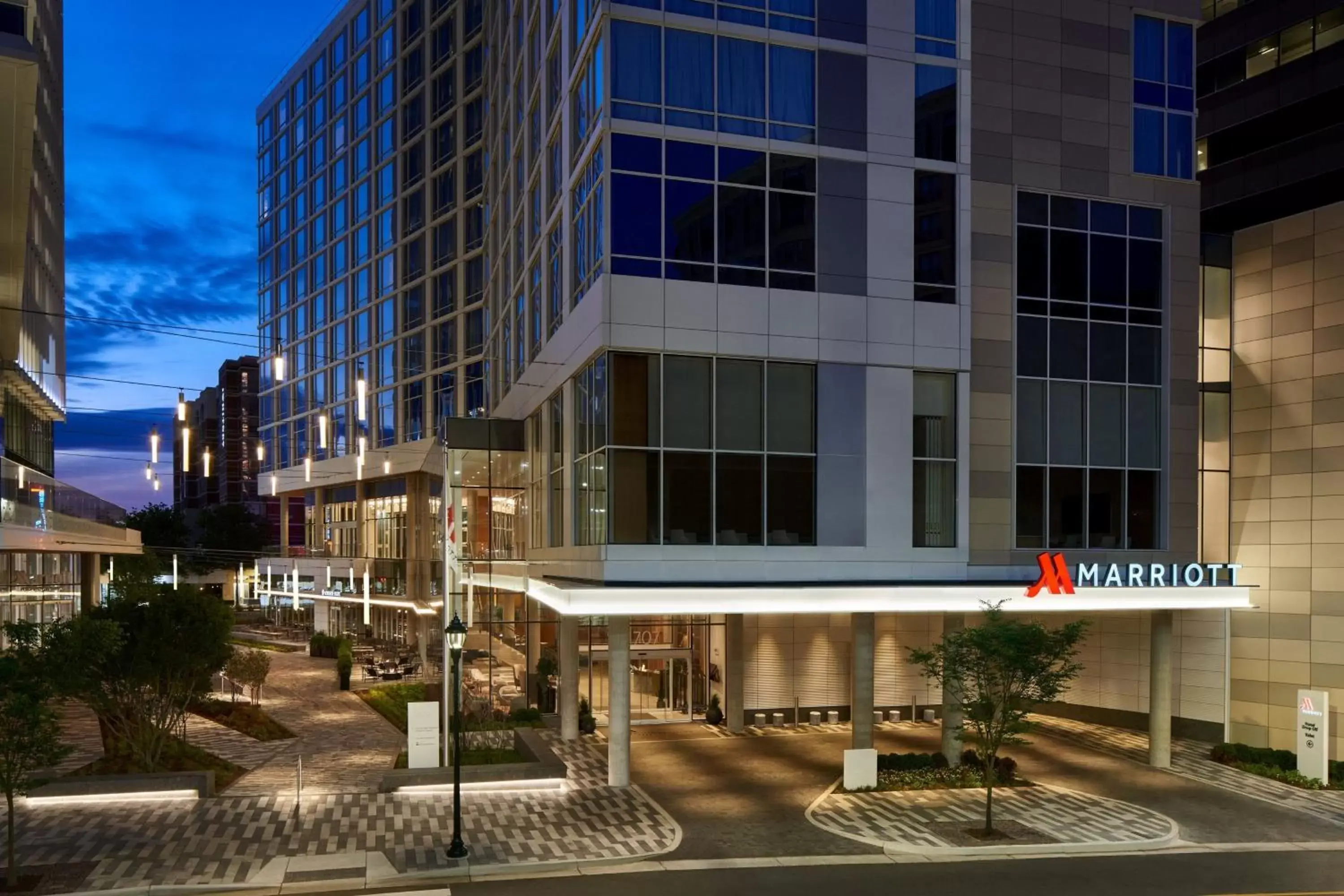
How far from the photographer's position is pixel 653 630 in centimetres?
3541

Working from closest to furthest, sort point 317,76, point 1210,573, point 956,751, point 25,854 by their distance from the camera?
point 25,854 → point 956,751 → point 1210,573 → point 317,76

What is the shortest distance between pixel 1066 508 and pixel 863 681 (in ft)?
29.1

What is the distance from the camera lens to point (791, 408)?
27.5 m

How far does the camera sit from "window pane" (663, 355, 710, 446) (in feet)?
86.6

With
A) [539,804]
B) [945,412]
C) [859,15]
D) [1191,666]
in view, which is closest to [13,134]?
[539,804]

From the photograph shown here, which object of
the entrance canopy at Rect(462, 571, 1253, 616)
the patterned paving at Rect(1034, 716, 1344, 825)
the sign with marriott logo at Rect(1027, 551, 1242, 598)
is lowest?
the patterned paving at Rect(1034, 716, 1344, 825)

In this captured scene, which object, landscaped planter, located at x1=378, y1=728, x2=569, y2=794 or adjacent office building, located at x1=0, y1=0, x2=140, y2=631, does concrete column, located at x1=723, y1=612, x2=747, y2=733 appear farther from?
adjacent office building, located at x1=0, y1=0, x2=140, y2=631

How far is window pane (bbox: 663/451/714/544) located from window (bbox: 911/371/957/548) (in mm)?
6207

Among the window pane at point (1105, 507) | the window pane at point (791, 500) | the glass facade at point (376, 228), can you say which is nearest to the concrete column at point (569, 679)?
the window pane at point (791, 500)

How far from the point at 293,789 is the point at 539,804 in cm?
643

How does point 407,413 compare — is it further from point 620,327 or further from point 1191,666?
point 1191,666

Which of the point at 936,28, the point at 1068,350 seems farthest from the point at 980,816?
the point at 936,28

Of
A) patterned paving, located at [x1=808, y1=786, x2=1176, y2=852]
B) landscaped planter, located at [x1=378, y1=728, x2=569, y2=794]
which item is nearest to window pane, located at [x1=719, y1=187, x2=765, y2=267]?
landscaped planter, located at [x1=378, y1=728, x2=569, y2=794]

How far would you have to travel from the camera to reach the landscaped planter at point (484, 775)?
954 inches
